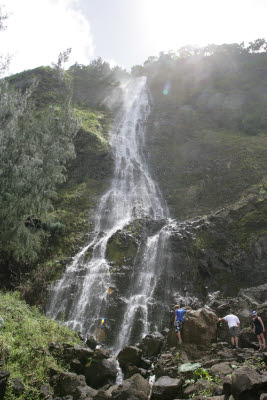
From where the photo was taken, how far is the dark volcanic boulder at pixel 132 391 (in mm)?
7879

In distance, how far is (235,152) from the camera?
104 ft

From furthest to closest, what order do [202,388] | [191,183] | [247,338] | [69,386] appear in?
1. [191,183]
2. [247,338]
3. [69,386]
4. [202,388]

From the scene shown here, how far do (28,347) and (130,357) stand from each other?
3.93 metres

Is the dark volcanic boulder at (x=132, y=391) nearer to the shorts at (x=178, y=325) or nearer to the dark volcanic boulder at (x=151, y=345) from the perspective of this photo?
the shorts at (x=178, y=325)

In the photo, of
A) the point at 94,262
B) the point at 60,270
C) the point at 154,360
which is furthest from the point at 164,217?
the point at 154,360

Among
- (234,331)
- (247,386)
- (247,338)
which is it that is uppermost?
(234,331)

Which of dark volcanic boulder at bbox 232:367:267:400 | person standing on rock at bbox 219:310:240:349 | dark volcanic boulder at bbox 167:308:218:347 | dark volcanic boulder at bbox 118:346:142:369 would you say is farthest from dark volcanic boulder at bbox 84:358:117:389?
dark volcanic boulder at bbox 232:367:267:400

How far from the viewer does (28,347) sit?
1059 cm

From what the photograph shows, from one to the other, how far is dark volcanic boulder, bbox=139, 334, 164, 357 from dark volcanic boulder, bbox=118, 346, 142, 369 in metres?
0.77

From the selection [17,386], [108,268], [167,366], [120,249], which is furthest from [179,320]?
[120,249]

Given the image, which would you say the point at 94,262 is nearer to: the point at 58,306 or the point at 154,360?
the point at 58,306

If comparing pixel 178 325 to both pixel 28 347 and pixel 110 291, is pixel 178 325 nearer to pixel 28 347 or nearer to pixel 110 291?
pixel 28 347

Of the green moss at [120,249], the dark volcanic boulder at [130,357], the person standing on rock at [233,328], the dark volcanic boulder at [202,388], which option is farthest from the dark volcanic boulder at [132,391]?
the green moss at [120,249]

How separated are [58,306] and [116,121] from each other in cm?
3123
